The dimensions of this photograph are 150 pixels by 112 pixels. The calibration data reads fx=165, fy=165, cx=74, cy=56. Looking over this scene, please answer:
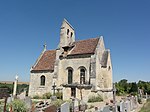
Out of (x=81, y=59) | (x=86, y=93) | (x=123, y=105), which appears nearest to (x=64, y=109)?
(x=123, y=105)

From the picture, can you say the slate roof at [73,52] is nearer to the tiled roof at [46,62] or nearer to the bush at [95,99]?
the tiled roof at [46,62]

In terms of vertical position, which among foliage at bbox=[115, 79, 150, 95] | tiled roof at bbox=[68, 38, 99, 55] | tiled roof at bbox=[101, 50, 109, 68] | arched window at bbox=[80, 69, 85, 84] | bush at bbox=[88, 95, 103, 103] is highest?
tiled roof at bbox=[68, 38, 99, 55]

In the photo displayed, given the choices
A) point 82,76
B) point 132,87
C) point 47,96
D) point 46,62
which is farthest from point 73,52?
point 132,87

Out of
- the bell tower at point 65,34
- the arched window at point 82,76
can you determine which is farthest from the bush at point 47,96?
the bell tower at point 65,34

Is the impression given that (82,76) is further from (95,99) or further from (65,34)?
(65,34)

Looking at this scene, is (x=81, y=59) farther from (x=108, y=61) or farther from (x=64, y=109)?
(x=64, y=109)

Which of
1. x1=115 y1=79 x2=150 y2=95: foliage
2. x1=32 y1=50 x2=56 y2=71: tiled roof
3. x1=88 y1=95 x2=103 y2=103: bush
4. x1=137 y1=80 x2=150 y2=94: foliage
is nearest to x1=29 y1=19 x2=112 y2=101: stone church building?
x1=32 y1=50 x2=56 y2=71: tiled roof

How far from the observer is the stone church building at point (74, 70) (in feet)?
80.4

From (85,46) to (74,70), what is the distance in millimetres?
4525

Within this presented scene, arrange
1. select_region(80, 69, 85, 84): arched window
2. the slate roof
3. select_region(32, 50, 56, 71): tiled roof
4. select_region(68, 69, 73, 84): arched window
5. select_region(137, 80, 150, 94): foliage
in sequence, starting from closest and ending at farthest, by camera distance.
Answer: select_region(80, 69, 85, 84): arched window < the slate roof < select_region(68, 69, 73, 84): arched window < select_region(32, 50, 56, 71): tiled roof < select_region(137, 80, 150, 94): foliage

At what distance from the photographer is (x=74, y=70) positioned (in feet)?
86.9

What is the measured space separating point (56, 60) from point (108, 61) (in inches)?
348

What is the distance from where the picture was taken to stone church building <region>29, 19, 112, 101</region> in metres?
24.5

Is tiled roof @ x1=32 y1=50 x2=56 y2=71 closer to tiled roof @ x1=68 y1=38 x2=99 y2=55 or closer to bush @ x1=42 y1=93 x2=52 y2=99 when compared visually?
bush @ x1=42 y1=93 x2=52 y2=99
